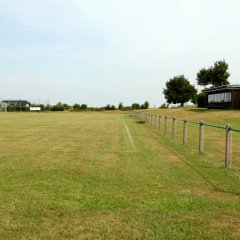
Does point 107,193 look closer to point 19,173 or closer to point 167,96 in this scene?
point 19,173

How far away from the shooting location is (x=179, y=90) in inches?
4471

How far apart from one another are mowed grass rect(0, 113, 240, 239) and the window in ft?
159

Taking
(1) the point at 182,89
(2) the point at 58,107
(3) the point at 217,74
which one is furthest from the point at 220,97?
(2) the point at 58,107

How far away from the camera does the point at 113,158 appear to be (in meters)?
14.4

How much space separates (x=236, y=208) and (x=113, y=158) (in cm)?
711

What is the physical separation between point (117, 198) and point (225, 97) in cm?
5619

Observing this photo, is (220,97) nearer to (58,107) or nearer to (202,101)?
(202,101)

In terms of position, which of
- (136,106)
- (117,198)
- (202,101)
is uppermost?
(202,101)

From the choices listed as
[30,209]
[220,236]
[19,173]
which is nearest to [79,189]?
[30,209]

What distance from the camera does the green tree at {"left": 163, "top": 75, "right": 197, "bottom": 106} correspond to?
372ft

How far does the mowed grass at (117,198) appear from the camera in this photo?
6199mm

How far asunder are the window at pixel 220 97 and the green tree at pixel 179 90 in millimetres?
41243

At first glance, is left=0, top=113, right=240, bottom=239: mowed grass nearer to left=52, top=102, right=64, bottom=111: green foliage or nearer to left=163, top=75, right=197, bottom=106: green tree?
left=163, top=75, right=197, bottom=106: green tree

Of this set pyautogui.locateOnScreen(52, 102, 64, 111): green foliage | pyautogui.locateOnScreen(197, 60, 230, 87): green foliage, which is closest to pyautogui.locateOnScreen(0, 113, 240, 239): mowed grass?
pyautogui.locateOnScreen(197, 60, 230, 87): green foliage
